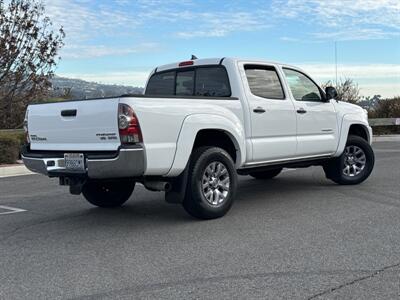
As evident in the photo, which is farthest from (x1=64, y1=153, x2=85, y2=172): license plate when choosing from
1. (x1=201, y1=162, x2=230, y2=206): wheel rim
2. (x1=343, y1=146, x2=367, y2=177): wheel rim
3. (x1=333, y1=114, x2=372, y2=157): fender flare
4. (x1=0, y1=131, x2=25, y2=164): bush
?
(x1=0, y1=131, x2=25, y2=164): bush

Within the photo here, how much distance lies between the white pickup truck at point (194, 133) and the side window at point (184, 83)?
0.01 m

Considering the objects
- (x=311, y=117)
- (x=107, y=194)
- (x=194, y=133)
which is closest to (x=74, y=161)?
(x=194, y=133)

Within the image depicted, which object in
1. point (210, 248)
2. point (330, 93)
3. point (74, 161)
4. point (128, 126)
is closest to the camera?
point (210, 248)

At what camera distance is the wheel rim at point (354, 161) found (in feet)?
30.5

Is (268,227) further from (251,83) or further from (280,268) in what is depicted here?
(251,83)

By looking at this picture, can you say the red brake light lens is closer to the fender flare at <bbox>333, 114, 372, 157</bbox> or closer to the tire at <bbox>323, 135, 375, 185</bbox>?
the fender flare at <bbox>333, 114, 372, 157</bbox>

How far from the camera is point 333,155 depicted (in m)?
8.84

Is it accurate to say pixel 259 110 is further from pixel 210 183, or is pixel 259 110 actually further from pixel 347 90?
pixel 347 90

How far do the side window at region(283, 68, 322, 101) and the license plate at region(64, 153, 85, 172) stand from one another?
3537 mm

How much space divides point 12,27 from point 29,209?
11.3m

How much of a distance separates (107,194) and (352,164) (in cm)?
427

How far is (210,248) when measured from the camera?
Result: 548 centimetres

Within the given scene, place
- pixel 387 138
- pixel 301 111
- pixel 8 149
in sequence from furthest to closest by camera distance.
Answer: pixel 387 138 < pixel 8 149 < pixel 301 111

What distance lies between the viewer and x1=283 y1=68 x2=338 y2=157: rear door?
812cm
